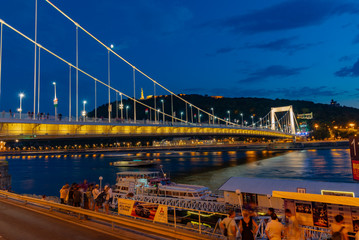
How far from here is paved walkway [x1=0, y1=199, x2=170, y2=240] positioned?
872 cm

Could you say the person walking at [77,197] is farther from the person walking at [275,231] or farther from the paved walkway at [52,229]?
the person walking at [275,231]

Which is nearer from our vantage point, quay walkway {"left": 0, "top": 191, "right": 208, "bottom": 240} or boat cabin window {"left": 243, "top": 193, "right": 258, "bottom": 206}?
quay walkway {"left": 0, "top": 191, "right": 208, "bottom": 240}

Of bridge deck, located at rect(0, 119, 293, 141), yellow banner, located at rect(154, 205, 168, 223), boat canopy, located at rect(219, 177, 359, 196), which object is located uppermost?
bridge deck, located at rect(0, 119, 293, 141)

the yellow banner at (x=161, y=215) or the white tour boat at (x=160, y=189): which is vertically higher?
the yellow banner at (x=161, y=215)

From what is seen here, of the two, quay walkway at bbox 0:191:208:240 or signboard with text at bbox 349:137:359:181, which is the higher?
signboard with text at bbox 349:137:359:181

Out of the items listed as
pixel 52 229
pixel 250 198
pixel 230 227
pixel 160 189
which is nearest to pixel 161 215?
pixel 230 227

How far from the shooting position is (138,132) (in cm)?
4706

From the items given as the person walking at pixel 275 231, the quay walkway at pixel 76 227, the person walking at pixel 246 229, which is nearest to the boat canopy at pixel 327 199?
the person walking at pixel 275 231

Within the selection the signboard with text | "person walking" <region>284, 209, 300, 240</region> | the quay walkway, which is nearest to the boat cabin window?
the signboard with text

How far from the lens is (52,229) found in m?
9.63

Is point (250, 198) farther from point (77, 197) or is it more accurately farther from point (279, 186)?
point (77, 197)

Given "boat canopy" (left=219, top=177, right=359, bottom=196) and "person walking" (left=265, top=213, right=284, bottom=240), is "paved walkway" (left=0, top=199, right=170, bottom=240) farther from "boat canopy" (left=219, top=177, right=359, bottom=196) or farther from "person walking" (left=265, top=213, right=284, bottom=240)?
"boat canopy" (left=219, top=177, right=359, bottom=196)

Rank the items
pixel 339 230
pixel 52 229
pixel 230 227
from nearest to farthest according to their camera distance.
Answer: pixel 339 230
pixel 230 227
pixel 52 229

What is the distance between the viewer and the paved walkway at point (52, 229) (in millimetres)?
8719
